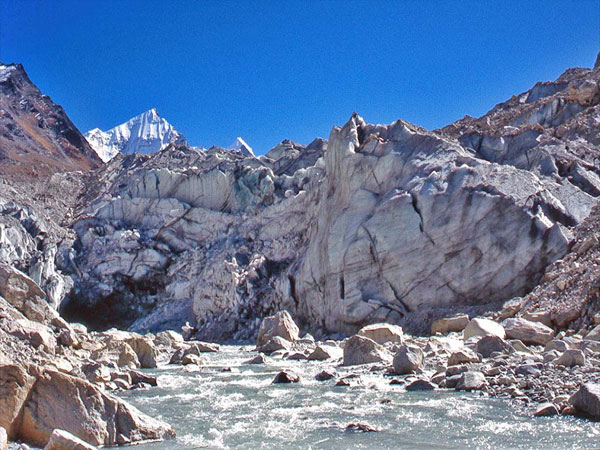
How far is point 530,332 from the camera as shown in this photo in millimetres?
18672

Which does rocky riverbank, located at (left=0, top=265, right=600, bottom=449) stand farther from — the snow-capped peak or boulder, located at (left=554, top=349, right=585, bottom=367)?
the snow-capped peak

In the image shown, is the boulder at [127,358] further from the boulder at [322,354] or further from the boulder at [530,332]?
the boulder at [530,332]

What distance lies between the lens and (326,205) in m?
38.3

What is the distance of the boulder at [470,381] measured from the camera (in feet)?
40.0

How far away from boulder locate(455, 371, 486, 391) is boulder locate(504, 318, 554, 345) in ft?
22.4

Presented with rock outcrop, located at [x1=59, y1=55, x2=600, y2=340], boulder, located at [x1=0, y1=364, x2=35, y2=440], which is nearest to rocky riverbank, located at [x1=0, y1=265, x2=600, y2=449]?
boulder, located at [x1=0, y1=364, x2=35, y2=440]

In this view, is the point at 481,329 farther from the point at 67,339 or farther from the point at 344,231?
the point at 67,339

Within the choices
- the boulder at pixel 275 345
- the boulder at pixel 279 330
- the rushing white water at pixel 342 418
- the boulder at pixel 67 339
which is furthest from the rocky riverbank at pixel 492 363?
the boulder at pixel 67 339

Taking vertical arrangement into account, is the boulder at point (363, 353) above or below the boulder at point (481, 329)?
below

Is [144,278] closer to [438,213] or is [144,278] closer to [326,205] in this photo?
[326,205]

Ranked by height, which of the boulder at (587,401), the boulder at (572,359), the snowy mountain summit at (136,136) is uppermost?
the snowy mountain summit at (136,136)

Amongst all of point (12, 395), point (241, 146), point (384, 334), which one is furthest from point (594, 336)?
point (241, 146)

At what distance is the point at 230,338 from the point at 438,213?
1839 cm

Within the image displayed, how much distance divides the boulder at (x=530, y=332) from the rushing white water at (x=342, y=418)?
6378 mm
